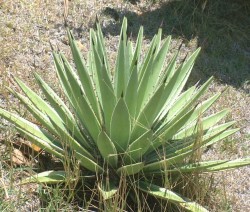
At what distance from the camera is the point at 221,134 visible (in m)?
3.46

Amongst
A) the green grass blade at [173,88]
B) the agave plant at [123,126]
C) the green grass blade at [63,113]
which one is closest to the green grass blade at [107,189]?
the agave plant at [123,126]

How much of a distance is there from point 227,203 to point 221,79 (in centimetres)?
181

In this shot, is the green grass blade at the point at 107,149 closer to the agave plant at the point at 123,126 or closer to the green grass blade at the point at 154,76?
the agave plant at the point at 123,126

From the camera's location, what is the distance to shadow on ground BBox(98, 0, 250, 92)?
17.5 ft

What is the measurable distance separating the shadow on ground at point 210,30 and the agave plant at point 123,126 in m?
1.81

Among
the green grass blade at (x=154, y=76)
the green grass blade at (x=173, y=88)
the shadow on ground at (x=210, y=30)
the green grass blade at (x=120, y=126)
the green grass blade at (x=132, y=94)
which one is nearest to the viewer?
the green grass blade at (x=120, y=126)

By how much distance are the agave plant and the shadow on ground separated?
1.81 metres

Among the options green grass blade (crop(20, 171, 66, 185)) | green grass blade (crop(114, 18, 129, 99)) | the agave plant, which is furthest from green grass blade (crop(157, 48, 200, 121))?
green grass blade (crop(20, 171, 66, 185))

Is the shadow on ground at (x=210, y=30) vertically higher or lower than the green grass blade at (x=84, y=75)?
lower

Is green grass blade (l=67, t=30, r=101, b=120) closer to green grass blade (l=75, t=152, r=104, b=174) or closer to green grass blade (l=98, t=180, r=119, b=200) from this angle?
green grass blade (l=75, t=152, r=104, b=174)

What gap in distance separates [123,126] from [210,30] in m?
2.93

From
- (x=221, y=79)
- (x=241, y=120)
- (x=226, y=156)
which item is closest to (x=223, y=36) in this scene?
(x=221, y=79)

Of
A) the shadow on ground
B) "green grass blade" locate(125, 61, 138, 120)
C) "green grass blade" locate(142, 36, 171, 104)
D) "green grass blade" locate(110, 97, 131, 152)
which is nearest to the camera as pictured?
"green grass blade" locate(110, 97, 131, 152)

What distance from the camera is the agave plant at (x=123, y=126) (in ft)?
10.2
